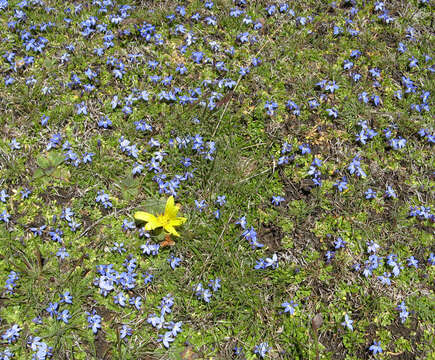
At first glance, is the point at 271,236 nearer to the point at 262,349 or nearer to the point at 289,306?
the point at 289,306


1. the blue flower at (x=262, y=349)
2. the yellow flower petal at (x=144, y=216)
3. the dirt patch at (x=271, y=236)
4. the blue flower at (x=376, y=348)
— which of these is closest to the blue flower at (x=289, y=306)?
the blue flower at (x=262, y=349)

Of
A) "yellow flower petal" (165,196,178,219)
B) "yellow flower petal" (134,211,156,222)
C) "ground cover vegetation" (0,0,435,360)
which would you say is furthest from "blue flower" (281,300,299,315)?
"yellow flower petal" (134,211,156,222)

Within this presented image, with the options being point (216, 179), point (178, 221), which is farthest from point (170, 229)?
point (216, 179)

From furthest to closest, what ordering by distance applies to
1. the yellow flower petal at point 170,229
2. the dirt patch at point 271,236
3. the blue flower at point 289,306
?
the dirt patch at point 271,236 < the yellow flower petal at point 170,229 < the blue flower at point 289,306

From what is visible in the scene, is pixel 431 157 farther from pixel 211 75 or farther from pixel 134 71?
pixel 134 71

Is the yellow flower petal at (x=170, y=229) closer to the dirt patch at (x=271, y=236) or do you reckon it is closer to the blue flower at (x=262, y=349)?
the dirt patch at (x=271, y=236)

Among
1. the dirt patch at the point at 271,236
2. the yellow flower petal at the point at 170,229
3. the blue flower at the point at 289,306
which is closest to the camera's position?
the blue flower at the point at 289,306

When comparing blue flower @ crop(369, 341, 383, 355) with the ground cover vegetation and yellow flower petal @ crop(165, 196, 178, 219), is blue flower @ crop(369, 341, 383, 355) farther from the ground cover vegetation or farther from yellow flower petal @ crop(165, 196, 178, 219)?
yellow flower petal @ crop(165, 196, 178, 219)

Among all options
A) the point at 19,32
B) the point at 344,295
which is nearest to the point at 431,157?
the point at 344,295
